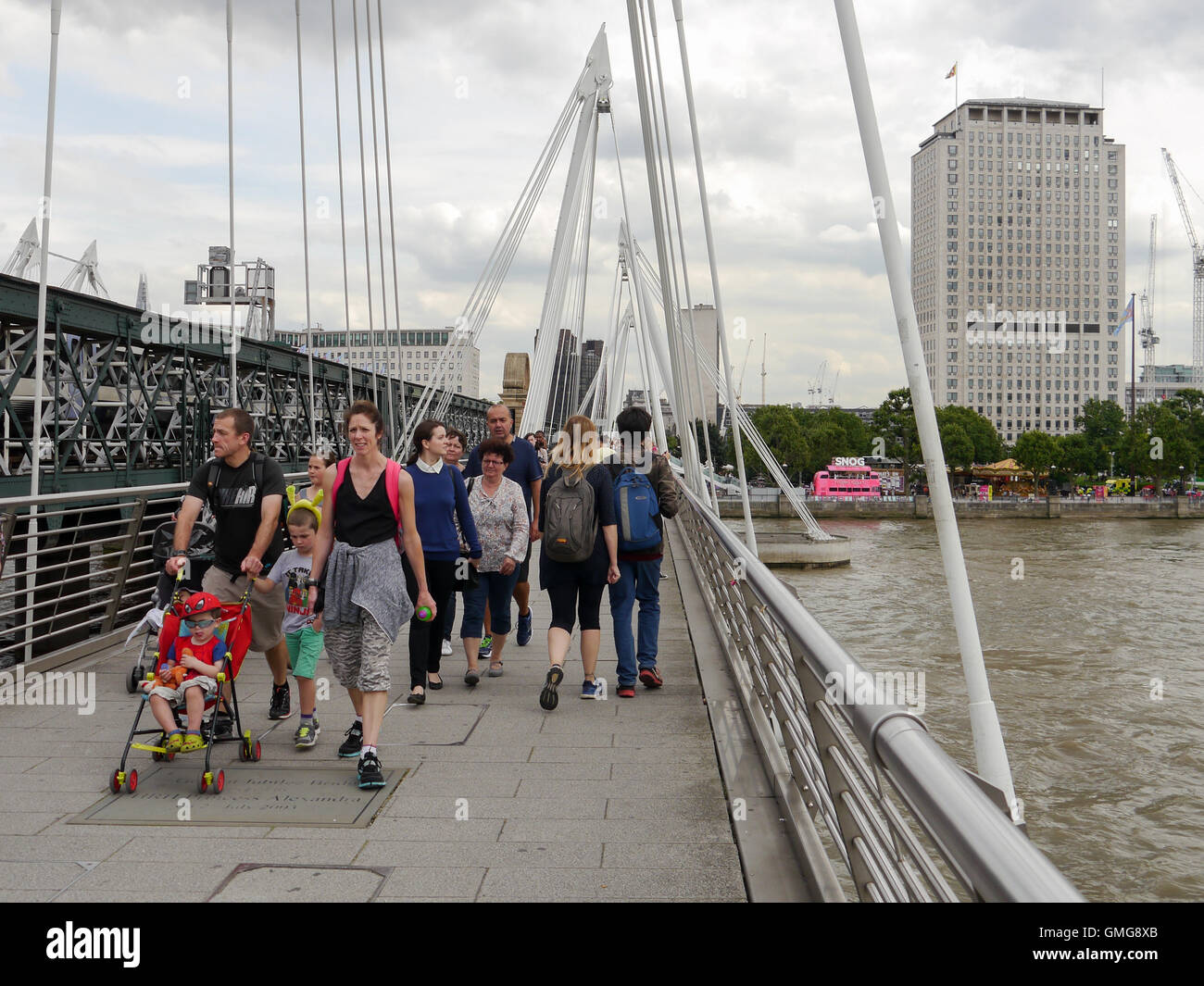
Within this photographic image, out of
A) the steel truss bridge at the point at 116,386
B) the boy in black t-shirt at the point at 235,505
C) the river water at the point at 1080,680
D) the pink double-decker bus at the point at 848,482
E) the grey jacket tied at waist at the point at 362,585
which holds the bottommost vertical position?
the river water at the point at 1080,680

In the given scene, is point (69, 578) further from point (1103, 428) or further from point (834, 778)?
point (1103, 428)

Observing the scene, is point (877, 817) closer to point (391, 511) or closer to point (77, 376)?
point (391, 511)

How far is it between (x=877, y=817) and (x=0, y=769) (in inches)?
161

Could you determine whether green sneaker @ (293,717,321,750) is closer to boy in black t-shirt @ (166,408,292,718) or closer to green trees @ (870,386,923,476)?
boy in black t-shirt @ (166,408,292,718)

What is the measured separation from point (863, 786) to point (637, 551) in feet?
13.5

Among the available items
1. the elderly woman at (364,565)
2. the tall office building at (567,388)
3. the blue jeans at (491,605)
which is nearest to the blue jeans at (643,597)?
the blue jeans at (491,605)

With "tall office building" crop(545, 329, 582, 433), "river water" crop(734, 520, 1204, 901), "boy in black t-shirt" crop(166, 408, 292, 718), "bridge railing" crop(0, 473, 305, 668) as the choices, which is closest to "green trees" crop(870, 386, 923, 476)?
"river water" crop(734, 520, 1204, 901)

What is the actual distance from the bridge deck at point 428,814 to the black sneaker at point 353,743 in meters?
0.08

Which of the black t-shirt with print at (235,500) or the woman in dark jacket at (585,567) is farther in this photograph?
the woman in dark jacket at (585,567)

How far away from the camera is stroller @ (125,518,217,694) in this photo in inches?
228

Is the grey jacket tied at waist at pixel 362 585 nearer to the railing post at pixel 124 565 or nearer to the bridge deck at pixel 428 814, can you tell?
the bridge deck at pixel 428 814

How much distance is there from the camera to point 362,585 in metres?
5.10

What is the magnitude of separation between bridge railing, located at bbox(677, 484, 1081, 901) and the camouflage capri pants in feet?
5.50

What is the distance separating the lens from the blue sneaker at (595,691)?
6.84 metres
